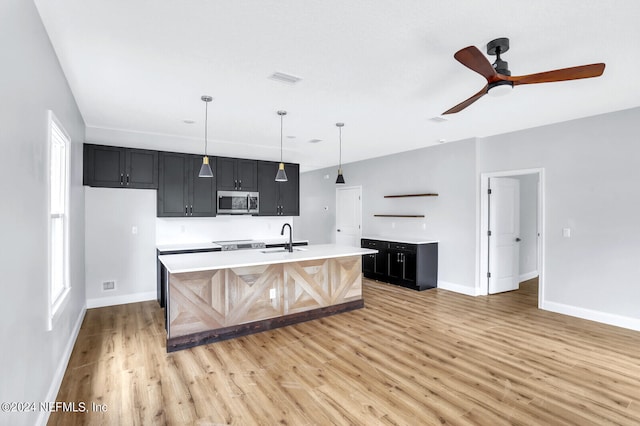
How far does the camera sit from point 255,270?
150 inches

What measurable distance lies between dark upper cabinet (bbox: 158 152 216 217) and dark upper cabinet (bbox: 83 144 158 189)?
0.50ft

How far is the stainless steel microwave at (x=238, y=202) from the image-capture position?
5796 mm

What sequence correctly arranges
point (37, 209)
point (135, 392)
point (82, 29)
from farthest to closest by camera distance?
point (135, 392)
point (82, 29)
point (37, 209)

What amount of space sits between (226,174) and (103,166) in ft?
6.05

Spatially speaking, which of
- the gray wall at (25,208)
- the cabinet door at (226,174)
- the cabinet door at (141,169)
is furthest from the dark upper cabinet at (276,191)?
the gray wall at (25,208)

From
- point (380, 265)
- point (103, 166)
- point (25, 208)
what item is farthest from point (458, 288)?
point (103, 166)

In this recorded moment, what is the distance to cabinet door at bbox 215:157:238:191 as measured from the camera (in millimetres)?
5760

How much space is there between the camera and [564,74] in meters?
2.20

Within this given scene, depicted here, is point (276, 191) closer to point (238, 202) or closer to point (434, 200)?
point (238, 202)

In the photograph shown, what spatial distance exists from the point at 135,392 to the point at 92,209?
333cm

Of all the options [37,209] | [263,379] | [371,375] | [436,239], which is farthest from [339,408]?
[436,239]

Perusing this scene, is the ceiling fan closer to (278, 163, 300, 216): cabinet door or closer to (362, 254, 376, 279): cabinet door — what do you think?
(278, 163, 300, 216): cabinet door

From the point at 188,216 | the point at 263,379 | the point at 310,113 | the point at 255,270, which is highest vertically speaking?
the point at 310,113

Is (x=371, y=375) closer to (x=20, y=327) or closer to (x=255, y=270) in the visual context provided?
(x=255, y=270)
